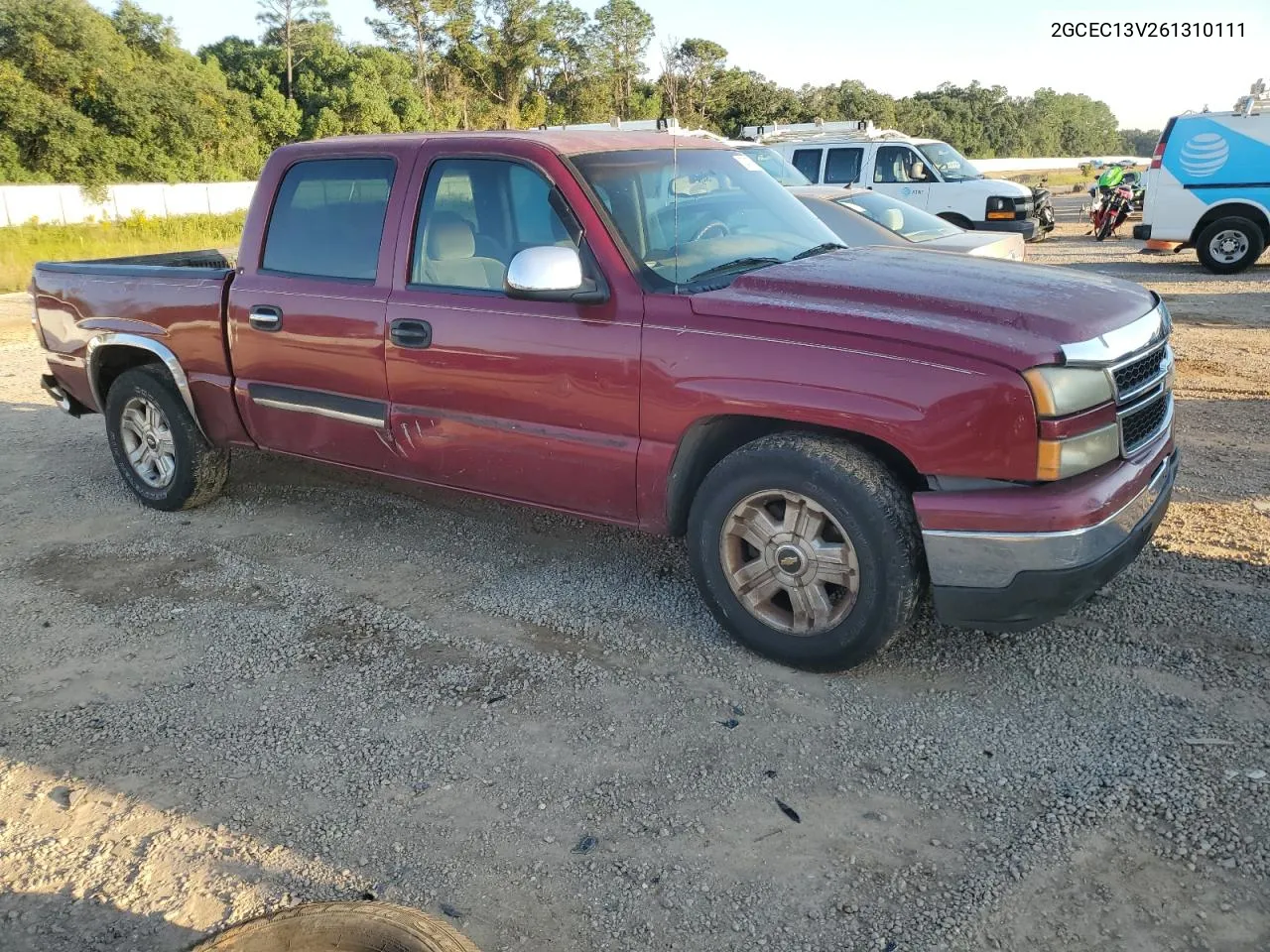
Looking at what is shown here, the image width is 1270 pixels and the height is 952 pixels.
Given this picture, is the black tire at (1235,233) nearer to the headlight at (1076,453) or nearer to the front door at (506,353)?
the headlight at (1076,453)

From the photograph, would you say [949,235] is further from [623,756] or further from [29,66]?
[29,66]

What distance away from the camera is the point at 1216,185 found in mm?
13805

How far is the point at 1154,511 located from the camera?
354 cm

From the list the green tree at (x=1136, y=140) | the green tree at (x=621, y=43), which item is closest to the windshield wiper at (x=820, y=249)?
the green tree at (x=621, y=43)

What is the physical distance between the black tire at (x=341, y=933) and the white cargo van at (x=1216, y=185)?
49.8 ft

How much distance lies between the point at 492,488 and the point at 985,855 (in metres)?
2.43

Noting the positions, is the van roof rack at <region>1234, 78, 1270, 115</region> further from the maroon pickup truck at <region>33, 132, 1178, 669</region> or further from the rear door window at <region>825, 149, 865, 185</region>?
the maroon pickup truck at <region>33, 132, 1178, 669</region>

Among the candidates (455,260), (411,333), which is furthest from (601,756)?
(455,260)

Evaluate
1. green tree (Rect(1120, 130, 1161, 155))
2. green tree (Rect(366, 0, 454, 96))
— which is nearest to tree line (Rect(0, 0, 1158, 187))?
green tree (Rect(366, 0, 454, 96))

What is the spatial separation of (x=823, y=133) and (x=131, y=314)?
15.4 m

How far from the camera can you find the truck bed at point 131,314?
4961 mm

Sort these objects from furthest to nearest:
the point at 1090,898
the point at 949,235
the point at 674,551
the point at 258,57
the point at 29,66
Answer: the point at 258,57, the point at 29,66, the point at 949,235, the point at 674,551, the point at 1090,898

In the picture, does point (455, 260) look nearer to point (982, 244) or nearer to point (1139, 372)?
point (1139, 372)

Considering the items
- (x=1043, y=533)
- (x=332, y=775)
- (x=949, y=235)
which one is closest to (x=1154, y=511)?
(x=1043, y=533)
